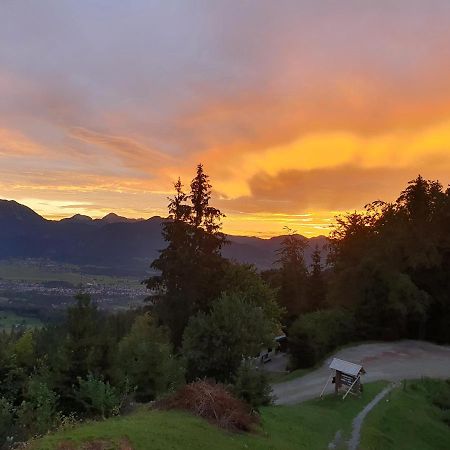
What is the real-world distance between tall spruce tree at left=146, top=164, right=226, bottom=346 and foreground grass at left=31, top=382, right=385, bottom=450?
23.7 meters

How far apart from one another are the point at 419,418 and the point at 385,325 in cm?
2235

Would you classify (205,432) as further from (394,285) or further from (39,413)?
(394,285)

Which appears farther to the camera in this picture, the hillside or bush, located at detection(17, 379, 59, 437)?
bush, located at detection(17, 379, 59, 437)

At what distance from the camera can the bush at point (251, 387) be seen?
20.9 m

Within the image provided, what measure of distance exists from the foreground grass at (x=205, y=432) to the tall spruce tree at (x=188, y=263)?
2370 centimetres

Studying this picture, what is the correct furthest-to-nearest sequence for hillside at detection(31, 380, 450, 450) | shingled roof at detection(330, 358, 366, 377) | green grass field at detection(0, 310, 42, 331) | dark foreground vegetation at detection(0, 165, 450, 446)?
green grass field at detection(0, 310, 42, 331)
dark foreground vegetation at detection(0, 165, 450, 446)
shingled roof at detection(330, 358, 366, 377)
hillside at detection(31, 380, 450, 450)

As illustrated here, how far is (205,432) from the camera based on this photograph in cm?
1641

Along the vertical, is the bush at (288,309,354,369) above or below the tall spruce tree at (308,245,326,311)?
below

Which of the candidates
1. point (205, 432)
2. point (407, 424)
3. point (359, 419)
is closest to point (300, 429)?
point (359, 419)

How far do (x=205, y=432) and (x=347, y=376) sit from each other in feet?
53.4

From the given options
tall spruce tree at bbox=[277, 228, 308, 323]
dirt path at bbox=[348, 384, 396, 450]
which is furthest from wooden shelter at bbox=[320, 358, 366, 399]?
tall spruce tree at bbox=[277, 228, 308, 323]

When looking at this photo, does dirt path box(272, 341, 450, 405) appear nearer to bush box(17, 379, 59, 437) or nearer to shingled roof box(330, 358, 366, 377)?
shingled roof box(330, 358, 366, 377)

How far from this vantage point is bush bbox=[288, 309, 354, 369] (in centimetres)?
5012

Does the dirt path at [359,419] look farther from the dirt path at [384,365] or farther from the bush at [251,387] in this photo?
the bush at [251,387]
